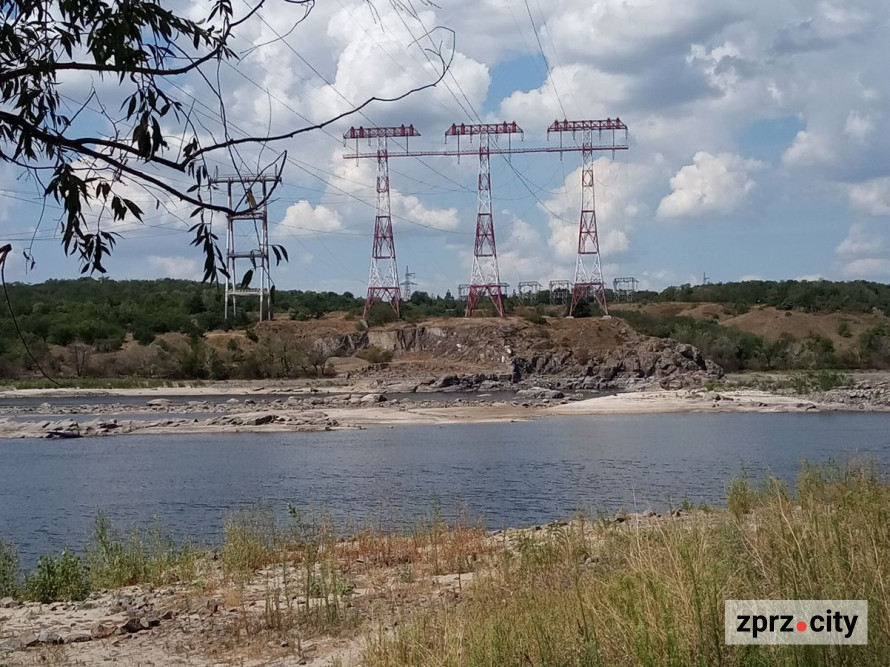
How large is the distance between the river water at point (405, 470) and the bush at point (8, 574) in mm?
3619

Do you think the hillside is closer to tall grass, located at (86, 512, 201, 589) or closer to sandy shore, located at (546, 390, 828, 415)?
sandy shore, located at (546, 390, 828, 415)

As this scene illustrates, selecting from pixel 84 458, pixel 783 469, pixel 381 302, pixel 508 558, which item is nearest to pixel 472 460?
pixel 783 469

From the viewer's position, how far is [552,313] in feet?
346

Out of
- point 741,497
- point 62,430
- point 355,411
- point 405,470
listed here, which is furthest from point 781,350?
point 741,497

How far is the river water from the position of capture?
21.5 meters

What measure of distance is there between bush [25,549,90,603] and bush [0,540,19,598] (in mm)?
233

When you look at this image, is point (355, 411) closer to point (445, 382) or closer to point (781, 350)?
point (445, 382)

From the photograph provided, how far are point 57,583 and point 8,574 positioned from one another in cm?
166

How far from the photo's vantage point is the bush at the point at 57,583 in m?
11.9

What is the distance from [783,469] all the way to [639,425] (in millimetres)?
19760

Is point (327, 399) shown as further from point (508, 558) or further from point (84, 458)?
point (508, 558)

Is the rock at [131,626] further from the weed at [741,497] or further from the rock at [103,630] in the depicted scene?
the weed at [741,497]

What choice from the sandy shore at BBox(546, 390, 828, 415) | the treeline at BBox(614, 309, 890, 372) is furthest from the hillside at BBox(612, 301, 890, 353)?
the sandy shore at BBox(546, 390, 828, 415)

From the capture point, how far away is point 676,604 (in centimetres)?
624
